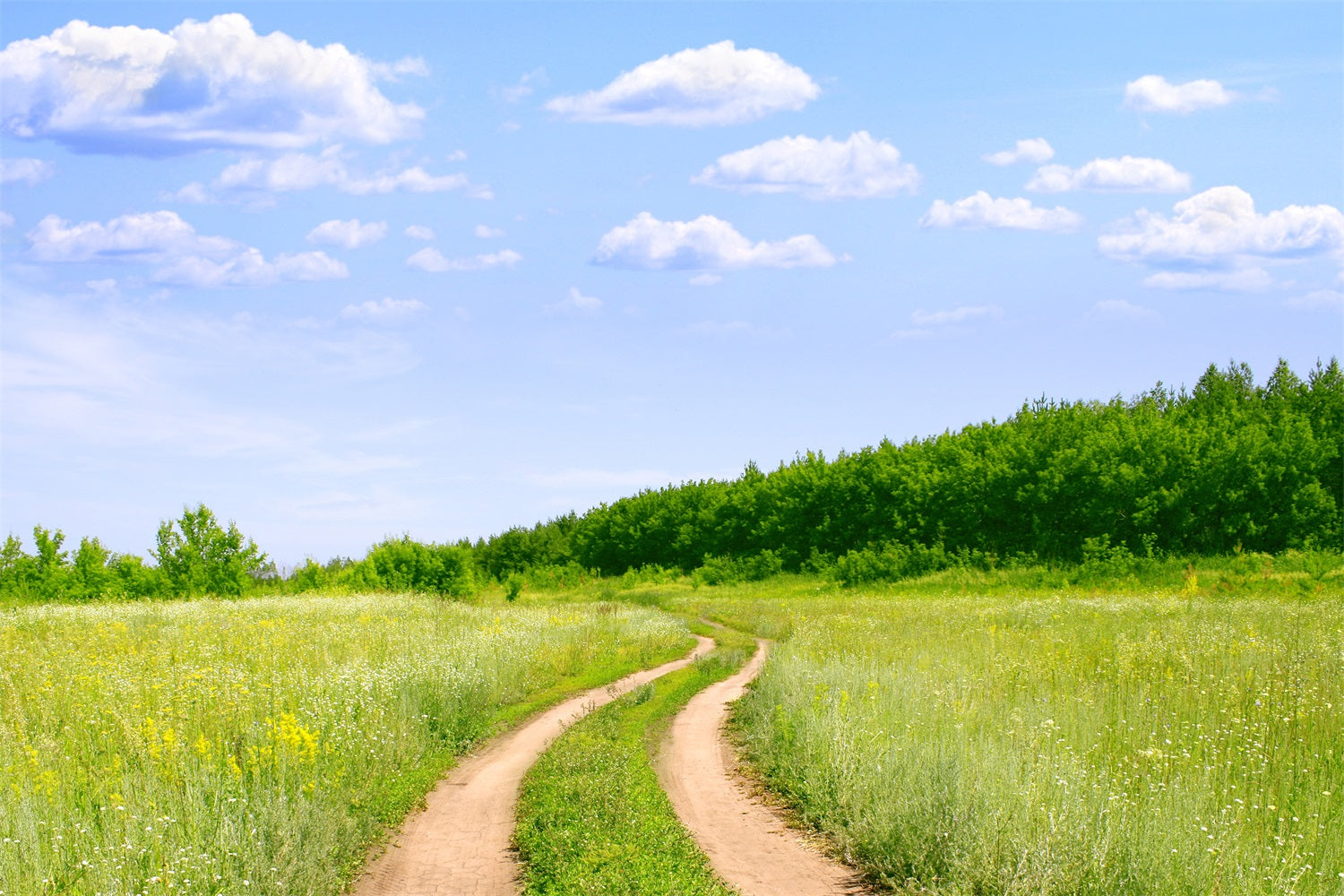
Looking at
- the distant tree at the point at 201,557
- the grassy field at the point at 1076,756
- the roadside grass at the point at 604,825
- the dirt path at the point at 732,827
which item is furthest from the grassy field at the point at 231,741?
the distant tree at the point at 201,557

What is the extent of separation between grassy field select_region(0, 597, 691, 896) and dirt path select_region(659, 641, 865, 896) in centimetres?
308

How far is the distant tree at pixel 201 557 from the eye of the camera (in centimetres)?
4006

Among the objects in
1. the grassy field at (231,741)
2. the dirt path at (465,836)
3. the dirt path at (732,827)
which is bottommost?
the dirt path at (732,827)

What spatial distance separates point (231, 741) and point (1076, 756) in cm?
904

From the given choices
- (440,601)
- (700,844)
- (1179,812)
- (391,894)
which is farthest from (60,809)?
(440,601)

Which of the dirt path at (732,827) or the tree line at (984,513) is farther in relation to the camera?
the tree line at (984,513)

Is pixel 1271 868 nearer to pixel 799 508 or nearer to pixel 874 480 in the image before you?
pixel 874 480

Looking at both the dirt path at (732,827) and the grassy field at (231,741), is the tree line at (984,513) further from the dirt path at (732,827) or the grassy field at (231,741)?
the dirt path at (732,827)

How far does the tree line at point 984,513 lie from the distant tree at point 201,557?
7 centimetres

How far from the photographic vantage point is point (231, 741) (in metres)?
11.0

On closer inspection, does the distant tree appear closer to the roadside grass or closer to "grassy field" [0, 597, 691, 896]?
"grassy field" [0, 597, 691, 896]

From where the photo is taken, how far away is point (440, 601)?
3644 centimetres

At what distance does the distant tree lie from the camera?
40062mm

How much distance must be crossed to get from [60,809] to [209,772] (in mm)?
1378
